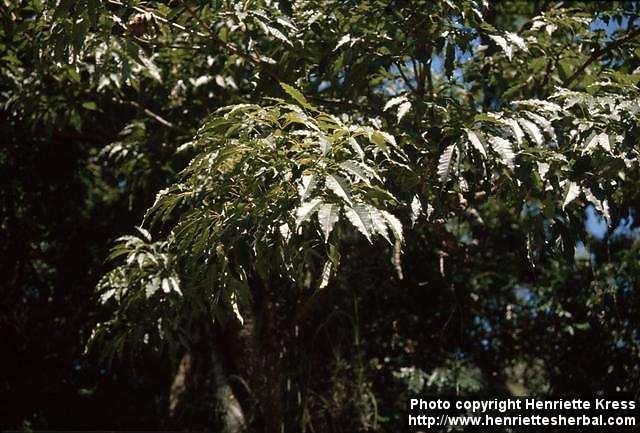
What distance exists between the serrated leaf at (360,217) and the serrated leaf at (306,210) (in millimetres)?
77

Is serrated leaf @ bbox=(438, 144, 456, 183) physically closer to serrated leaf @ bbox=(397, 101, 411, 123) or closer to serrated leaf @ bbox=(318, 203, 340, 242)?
serrated leaf @ bbox=(397, 101, 411, 123)

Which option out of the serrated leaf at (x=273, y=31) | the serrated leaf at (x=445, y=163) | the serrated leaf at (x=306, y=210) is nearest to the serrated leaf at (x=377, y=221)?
the serrated leaf at (x=306, y=210)

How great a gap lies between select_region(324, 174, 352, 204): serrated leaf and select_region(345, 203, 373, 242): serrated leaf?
34 millimetres

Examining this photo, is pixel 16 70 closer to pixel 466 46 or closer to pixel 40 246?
pixel 40 246

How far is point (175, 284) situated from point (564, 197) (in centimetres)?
140

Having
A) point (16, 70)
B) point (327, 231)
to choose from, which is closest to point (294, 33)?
point (327, 231)

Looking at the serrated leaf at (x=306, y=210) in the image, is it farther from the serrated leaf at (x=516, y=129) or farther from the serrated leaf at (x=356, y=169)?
the serrated leaf at (x=516, y=129)

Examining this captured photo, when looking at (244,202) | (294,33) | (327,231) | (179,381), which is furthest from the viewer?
(179,381)

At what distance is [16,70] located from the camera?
11.8ft

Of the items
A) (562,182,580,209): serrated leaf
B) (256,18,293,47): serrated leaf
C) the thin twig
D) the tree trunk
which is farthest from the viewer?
the tree trunk

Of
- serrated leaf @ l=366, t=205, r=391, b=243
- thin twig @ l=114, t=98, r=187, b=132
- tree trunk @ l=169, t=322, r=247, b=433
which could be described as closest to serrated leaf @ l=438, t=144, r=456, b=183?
serrated leaf @ l=366, t=205, r=391, b=243

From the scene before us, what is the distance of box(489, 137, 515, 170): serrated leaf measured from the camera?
201 cm

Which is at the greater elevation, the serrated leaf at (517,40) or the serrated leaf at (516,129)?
the serrated leaf at (517,40)

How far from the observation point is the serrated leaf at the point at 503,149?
2.01 m
